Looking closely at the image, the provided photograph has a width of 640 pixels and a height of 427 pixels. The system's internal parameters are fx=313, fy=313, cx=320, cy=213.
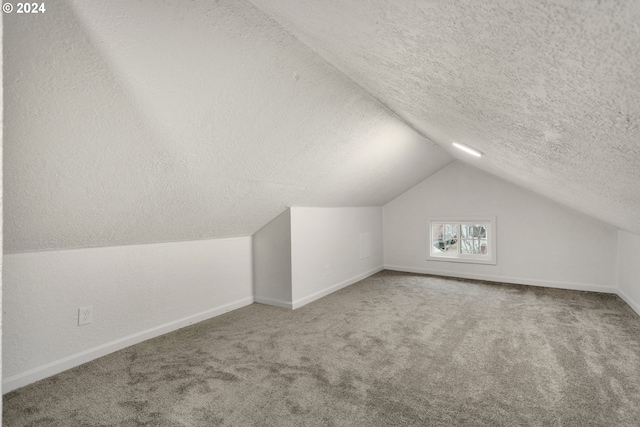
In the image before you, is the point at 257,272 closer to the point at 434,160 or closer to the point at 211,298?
the point at 211,298

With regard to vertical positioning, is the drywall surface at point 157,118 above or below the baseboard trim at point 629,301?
above

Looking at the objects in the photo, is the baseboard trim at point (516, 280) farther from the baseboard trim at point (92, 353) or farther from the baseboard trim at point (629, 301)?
the baseboard trim at point (92, 353)

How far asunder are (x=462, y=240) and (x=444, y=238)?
12.8 inches

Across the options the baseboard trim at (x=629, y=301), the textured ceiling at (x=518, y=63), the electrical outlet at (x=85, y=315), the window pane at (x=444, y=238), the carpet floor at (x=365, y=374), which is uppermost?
the textured ceiling at (x=518, y=63)

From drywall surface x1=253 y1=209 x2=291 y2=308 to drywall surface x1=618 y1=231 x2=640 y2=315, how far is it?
142 inches

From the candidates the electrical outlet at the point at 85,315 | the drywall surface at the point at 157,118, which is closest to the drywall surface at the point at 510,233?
the drywall surface at the point at 157,118

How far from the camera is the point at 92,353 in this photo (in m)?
2.34

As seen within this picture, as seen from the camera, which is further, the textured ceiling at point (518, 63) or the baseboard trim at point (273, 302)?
the baseboard trim at point (273, 302)

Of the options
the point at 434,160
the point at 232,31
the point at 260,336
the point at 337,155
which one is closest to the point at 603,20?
the point at 232,31

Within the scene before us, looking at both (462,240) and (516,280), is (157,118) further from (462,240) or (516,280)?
(516,280)

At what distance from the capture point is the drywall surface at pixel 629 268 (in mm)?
3254

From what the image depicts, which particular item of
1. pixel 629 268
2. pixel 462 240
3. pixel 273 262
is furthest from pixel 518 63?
pixel 462 240

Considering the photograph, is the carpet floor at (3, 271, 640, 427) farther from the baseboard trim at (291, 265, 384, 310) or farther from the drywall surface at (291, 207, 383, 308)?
the drywall surface at (291, 207, 383, 308)

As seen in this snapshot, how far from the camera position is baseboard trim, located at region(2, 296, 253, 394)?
1991mm
